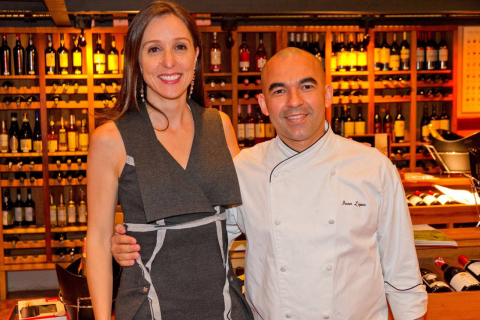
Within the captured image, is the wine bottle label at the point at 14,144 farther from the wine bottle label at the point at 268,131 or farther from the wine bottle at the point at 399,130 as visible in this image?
the wine bottle at the point at 399,130

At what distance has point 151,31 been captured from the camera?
5.24 ft

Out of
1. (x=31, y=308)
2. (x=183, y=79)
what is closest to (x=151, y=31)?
(x=183, y=79)

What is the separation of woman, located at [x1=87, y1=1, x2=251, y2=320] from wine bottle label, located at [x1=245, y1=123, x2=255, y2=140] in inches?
153

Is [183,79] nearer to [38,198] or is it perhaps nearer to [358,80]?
[358,80]

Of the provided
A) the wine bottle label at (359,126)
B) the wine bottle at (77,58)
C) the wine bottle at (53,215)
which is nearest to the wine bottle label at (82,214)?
the wine bottle at (53,215)

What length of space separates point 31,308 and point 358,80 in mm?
4378

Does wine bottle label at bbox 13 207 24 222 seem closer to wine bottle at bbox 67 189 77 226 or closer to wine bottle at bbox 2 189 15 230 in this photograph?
wine bottle at bbox 2 189 15 230

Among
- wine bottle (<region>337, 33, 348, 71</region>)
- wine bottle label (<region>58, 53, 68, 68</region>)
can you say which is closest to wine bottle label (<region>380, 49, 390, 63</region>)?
wine bottle (<region>337, 33, 348, 71</region>)

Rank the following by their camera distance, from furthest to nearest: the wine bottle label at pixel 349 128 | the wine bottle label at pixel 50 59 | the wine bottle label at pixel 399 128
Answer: the wine bottle label at pixel 399 128, the wine bottle label at pixel 349 128, the wine bottle label at pixel 50 59

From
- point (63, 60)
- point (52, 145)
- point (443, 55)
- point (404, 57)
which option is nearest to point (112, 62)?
point (63, 60)

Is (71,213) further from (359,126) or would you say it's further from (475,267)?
(475,267)

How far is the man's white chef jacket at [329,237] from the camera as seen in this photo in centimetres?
158

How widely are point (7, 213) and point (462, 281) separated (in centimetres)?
463

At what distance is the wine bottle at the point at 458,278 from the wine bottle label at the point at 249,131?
3.27 m
